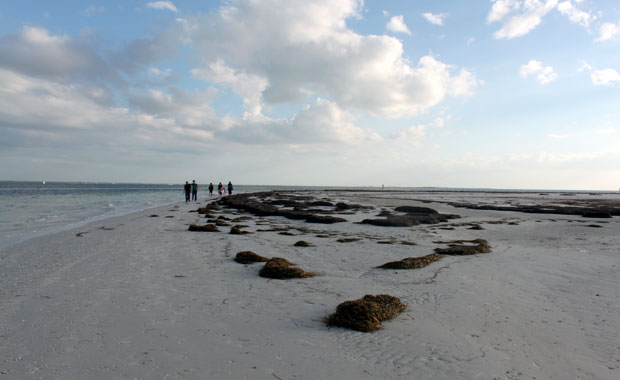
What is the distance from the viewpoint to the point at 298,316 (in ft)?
17.9

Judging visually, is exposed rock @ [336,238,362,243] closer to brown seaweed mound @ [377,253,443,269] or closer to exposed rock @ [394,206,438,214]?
brown seaweed mound @ [377,253,443,269]

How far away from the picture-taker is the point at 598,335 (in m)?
4.84

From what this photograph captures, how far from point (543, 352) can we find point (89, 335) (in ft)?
19.5

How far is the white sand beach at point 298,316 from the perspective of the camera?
13.0ft

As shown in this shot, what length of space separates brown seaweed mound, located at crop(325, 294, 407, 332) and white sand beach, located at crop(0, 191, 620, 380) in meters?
0.16

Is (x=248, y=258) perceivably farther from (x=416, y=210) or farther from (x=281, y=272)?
(x=416, y=210)

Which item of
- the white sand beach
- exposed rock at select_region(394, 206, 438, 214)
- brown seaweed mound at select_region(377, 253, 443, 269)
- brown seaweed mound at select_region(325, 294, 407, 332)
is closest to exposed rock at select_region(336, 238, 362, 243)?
the white sand beach

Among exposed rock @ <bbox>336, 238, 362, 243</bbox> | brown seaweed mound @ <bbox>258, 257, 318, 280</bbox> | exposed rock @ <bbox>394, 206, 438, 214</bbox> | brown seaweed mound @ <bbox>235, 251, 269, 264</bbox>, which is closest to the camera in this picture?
brown seaweed mound @ <bbox>258, 257, 318, 280</bbox>

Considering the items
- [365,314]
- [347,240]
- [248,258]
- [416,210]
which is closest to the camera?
[365,314]

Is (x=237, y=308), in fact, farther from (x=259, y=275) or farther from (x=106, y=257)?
(x=106, y=257)

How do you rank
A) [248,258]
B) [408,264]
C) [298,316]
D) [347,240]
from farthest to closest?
[347,240] < [248,258] < [408,264] < [298,316]

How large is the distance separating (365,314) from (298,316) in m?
1.08

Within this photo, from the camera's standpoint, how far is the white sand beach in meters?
3.96

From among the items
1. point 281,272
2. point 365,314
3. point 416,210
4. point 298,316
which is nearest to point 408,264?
point 281,272
